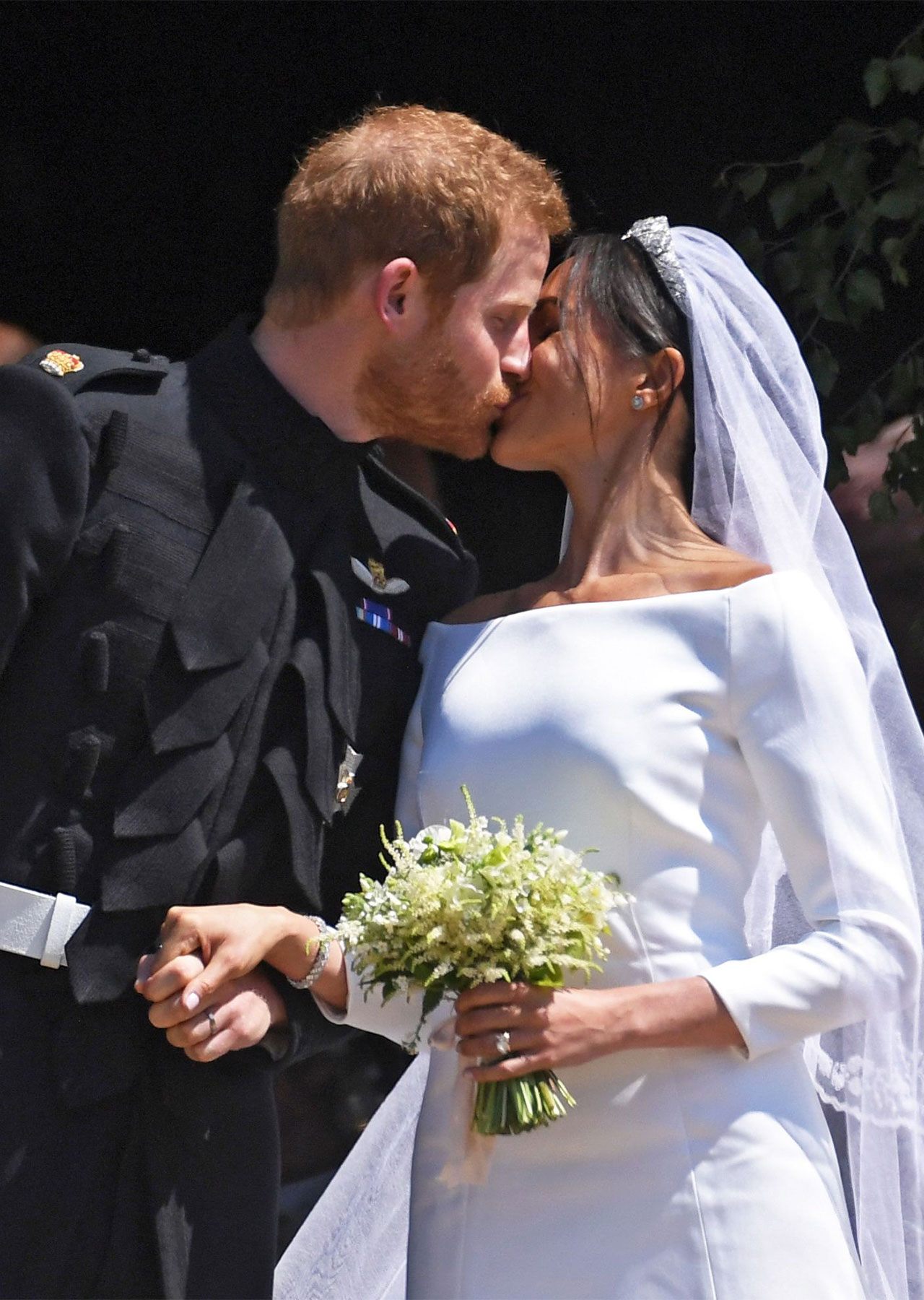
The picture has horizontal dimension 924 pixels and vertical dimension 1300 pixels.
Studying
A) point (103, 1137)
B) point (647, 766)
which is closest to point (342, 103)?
point (647, 766)

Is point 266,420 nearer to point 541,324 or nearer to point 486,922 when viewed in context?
point 541,324

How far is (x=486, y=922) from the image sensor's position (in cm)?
202

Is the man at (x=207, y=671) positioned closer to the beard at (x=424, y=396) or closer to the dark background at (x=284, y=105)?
the beard at (x=424, y=396)

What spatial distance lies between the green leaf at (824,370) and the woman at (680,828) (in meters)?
0.83

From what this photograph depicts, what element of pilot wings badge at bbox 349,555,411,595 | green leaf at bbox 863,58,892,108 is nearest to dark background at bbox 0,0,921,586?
green leaf at bbox 863,58,892,108

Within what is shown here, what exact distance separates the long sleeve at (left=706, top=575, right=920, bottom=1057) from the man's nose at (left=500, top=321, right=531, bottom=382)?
1.85ft

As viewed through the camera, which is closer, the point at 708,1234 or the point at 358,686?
the point at 708,1234

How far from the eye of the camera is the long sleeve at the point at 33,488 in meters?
2.15

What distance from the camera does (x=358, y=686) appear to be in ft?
8.04

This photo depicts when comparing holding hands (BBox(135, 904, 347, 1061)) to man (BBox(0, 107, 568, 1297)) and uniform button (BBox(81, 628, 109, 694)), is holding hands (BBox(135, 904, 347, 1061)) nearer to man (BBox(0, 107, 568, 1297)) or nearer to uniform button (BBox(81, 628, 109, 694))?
man (BBox(0, 107, 568, 1297))

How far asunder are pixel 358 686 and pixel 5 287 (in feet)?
6.12

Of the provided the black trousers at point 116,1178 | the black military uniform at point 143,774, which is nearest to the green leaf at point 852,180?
the black military uniform at point 143,774

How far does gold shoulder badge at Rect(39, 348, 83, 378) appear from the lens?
2270mm

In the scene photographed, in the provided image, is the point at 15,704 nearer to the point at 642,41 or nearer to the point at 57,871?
the point at 57,871
